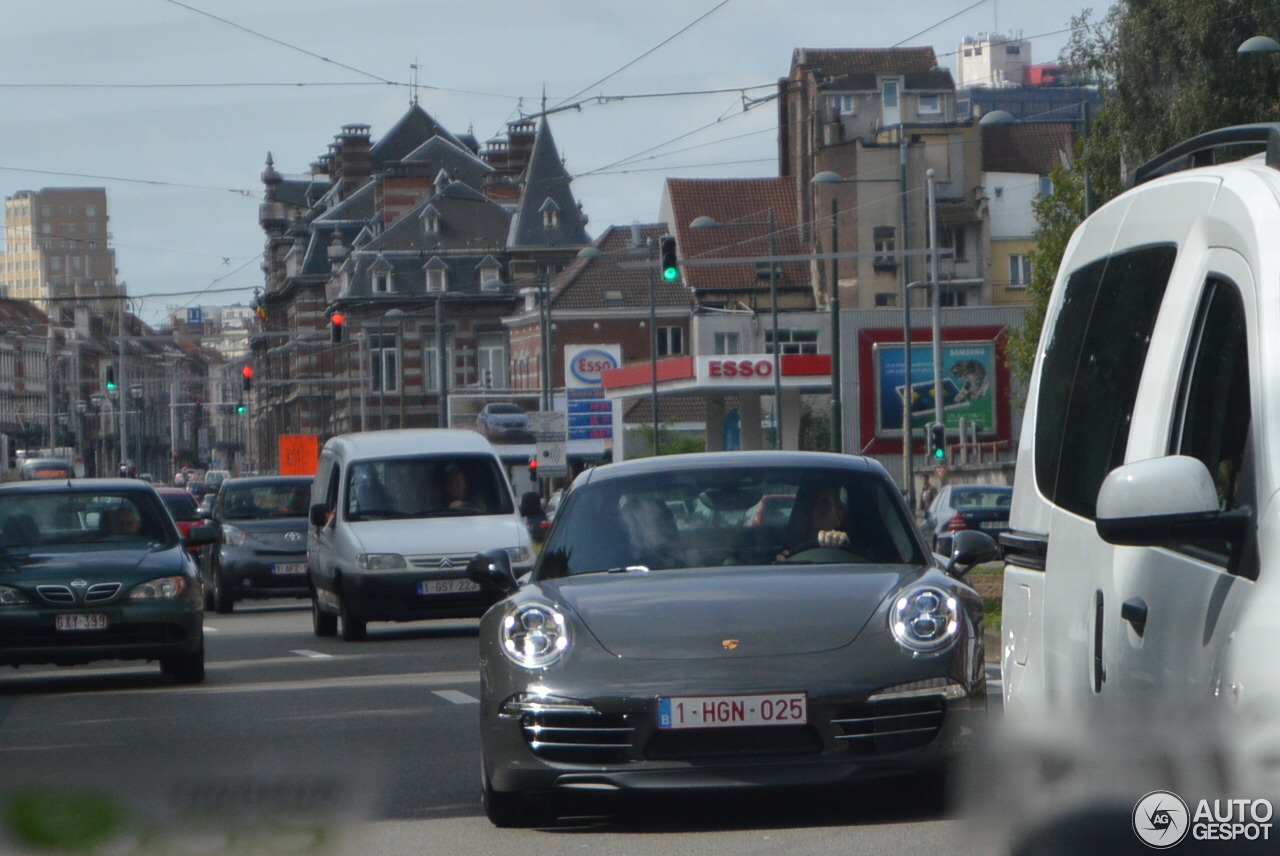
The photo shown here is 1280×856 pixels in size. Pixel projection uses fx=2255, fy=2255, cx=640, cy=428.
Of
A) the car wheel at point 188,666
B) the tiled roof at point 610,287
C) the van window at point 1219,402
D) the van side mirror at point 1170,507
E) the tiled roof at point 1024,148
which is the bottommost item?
the car wheel at point 188,666

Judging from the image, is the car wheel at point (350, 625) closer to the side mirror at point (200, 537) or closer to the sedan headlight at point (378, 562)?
the sedan headlight at point (378, 562)

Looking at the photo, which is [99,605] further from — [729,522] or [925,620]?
[925,620]

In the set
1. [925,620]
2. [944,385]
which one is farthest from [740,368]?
[925,620]

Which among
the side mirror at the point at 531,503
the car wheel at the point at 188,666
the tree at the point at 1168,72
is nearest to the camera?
the car wheel at the point at 188,666

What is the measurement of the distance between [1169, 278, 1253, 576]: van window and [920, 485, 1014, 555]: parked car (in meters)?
31.8

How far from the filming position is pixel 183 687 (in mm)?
16234

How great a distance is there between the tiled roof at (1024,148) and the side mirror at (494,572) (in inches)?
3717

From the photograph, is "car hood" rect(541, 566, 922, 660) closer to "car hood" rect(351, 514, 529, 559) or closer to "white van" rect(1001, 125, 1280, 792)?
"white van" rect(1001, 125, 1280, 792)

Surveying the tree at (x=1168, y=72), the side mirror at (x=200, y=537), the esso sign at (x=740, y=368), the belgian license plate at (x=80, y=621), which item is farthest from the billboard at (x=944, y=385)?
the belgian license plate at (x=80, y=621)

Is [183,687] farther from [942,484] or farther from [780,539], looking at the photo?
[942,484]

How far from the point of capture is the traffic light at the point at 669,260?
34.7 metres

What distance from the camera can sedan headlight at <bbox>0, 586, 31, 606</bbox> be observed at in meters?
16.1

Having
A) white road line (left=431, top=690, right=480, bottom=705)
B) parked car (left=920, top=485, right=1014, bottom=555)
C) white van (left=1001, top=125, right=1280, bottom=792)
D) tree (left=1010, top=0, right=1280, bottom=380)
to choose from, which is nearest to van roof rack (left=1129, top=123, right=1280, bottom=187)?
white van (left=1001, top=125, right=1280, bottom=792)

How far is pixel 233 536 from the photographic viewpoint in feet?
96.0
